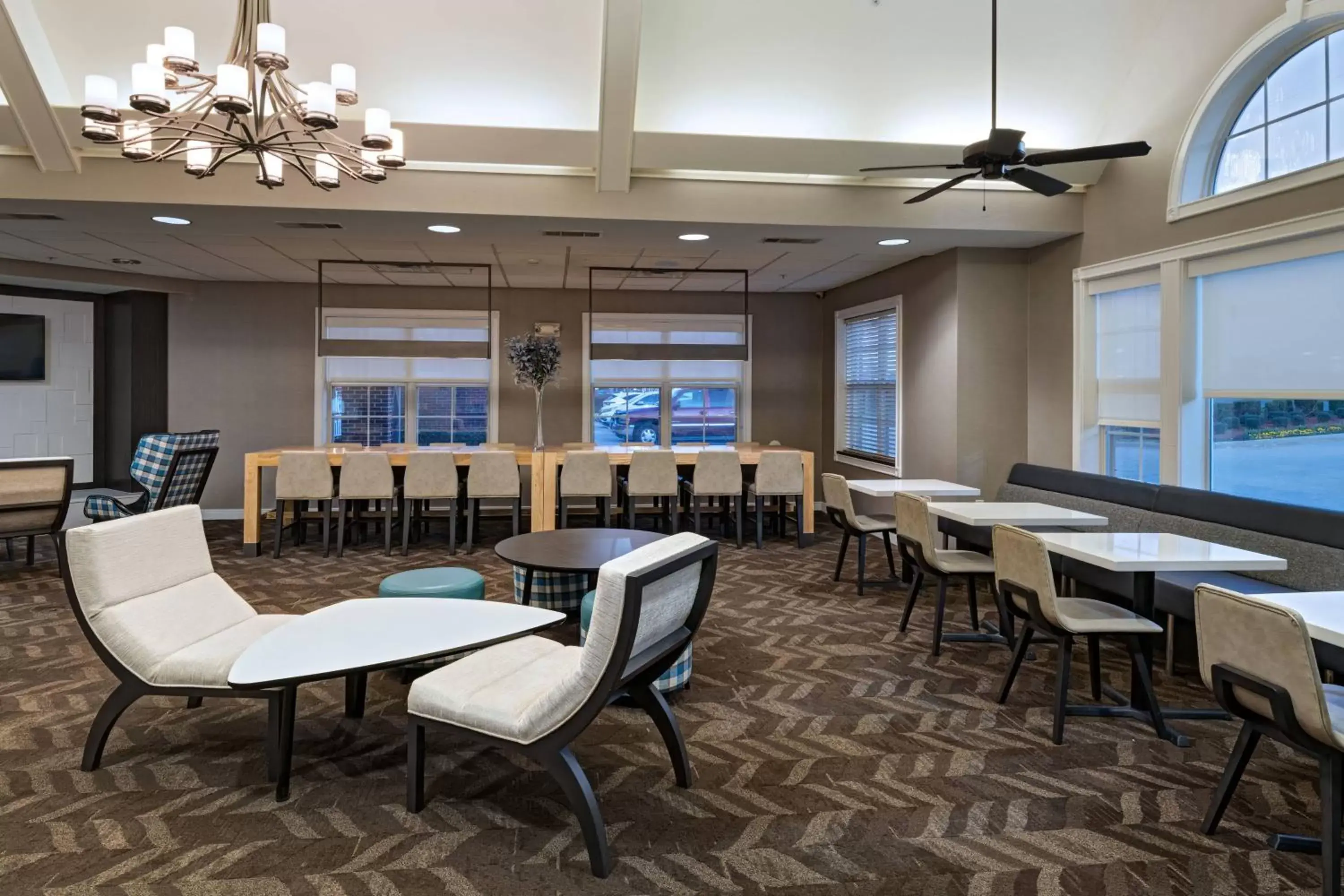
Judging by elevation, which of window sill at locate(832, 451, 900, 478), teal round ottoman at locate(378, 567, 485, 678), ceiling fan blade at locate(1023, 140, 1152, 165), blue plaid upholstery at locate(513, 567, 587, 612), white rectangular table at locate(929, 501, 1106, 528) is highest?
ceiling fan blade at locate(1023, 140, 1152, 165)

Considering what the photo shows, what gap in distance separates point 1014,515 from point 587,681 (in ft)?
9.85

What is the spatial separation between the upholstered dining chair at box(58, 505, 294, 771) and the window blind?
6.08m

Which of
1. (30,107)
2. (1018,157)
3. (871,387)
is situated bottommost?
(871,387)

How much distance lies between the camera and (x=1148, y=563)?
3.06 m

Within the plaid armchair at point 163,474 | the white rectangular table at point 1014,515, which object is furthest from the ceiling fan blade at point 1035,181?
the plaid armchair at point 163,474

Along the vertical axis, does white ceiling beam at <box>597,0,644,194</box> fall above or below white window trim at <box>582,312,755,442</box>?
above

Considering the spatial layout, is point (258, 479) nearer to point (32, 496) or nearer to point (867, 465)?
point (32, 496)

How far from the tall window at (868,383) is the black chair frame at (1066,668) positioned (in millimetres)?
4136

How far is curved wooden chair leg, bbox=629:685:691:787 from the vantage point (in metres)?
2.67

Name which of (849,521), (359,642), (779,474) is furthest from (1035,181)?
(359,642)

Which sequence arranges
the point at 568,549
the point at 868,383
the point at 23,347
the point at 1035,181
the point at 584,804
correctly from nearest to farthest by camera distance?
the point at 584,804 → the point at 1035,181 → the point at 568,549 → the point at 23,347 → the point at 868,383

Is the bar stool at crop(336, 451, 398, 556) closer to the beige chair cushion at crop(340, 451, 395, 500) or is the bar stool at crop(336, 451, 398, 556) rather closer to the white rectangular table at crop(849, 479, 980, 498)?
the beige chair cushion at crop(340, 451, 395, 500)

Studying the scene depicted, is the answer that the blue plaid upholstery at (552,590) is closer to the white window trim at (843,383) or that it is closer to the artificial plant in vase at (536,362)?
the artificial plant in vase at (536,362)

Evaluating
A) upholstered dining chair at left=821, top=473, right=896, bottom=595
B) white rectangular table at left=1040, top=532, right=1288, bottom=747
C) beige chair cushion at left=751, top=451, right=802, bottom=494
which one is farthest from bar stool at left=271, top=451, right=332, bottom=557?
white rectangular table at left=1040, top=532, right=1288, bottom=747
